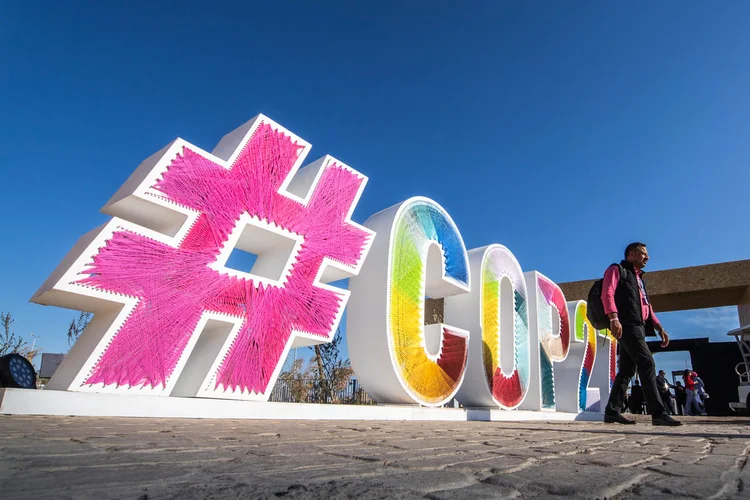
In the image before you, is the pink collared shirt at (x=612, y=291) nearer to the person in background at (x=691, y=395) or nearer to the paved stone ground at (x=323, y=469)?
the paved stone ground at (x=323, y=469)

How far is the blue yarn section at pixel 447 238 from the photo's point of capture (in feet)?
23.4

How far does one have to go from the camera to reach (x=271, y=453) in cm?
176

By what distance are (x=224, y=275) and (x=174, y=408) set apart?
51.0 inches

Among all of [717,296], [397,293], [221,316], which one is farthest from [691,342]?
[221,316]

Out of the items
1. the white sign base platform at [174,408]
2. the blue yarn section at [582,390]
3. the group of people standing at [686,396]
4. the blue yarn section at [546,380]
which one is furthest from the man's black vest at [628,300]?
the group of people standing at [686,396]

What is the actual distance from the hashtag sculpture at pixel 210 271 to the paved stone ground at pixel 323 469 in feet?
5.86

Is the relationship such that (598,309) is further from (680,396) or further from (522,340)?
(680,396)

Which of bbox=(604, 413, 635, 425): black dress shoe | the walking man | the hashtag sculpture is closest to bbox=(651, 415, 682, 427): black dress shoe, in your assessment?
the walking man

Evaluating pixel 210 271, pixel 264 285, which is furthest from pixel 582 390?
pixel 210 271

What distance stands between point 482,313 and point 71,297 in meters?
5.53

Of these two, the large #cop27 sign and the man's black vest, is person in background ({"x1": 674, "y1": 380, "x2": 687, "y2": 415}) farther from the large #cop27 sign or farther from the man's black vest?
the man's black vest

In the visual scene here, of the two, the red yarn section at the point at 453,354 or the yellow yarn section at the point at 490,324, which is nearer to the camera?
the red yarn section at the point at 453,354

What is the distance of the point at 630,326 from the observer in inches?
211

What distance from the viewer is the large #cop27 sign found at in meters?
4.09
